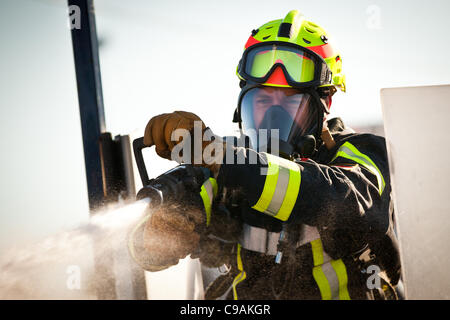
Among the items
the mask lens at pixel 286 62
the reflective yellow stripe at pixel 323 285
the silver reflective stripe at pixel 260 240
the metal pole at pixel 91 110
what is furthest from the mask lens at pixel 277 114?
the metal pole at pixel 91 110

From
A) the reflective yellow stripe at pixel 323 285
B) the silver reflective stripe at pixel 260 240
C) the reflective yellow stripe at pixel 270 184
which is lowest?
the reflective yellow stripe at pixel 323 285

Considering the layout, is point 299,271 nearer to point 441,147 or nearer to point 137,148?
point 441,147

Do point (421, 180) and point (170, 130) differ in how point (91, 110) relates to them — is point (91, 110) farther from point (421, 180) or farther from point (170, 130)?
point (421, 180)

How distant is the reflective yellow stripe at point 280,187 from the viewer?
1391 mm

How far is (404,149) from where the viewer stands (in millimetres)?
1496

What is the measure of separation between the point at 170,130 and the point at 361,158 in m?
1.01

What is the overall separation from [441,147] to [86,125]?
8.21 feet

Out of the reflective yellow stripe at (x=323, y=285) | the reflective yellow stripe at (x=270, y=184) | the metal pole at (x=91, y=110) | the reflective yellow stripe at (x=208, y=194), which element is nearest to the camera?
the reflective yellow stripe at (x=270, y=184)

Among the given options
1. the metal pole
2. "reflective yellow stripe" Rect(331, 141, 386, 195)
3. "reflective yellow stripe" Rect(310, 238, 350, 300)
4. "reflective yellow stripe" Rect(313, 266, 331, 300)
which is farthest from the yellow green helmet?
the metal pole

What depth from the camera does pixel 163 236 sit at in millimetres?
1917

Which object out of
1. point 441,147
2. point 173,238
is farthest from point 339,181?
point 173,238

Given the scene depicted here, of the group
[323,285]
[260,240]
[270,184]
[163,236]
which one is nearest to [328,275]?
[323,285]

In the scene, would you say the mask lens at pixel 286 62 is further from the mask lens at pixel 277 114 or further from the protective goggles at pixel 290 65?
the mask lens at pixel 277 114

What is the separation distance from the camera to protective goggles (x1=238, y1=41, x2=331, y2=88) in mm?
2182
